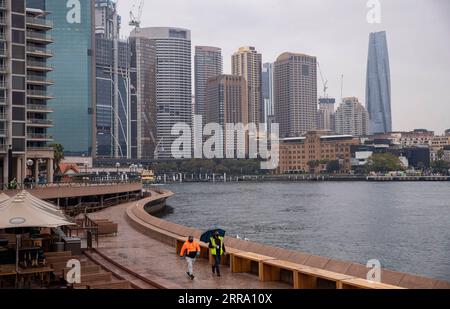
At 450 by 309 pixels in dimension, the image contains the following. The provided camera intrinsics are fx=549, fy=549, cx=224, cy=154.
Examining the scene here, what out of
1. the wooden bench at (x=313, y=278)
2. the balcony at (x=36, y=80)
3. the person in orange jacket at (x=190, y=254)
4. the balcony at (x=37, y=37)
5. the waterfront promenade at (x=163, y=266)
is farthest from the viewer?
the balcony at (x=37, y=37)

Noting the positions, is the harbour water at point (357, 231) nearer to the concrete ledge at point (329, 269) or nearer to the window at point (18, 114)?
the concrete ledge at point (329, 269)

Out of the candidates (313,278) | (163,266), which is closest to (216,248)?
(163,266)

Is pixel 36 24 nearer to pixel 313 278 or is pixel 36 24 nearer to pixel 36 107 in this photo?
pixel 36 107

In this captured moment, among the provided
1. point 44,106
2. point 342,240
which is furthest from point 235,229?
point 44,106

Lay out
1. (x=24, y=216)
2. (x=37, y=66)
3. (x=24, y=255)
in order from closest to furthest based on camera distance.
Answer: (x=24, y=216) → (x=24, y=255) → (x=37, y=66)

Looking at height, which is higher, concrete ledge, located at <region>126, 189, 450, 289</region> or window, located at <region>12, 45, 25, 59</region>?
window, located at <region>12, 45, 25, 59</region>

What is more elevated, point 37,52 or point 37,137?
point 37,52

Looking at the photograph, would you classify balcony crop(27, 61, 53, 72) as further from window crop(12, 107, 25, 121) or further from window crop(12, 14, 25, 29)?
window crop(12, 107, 25, 121)

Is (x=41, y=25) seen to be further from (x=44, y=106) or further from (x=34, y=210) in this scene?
(x=34, y=210)

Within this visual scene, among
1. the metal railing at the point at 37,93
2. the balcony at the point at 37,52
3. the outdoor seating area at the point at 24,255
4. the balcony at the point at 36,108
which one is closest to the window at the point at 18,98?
the balcony at the point at 36,108

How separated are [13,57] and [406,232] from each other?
5398 cm

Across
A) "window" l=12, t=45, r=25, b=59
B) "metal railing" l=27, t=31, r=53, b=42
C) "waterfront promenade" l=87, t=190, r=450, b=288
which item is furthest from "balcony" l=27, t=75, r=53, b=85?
"waterfront promenade" l=87, t=190, r=450, b=288
